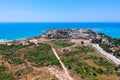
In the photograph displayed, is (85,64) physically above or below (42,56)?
above

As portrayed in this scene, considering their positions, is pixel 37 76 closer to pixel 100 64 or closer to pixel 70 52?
pixel 100 64

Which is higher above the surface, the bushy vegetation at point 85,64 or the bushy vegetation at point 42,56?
the bushy vegetation at point 85,64

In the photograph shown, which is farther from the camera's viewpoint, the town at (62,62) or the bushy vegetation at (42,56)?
the bushy vegetation at (42,56)

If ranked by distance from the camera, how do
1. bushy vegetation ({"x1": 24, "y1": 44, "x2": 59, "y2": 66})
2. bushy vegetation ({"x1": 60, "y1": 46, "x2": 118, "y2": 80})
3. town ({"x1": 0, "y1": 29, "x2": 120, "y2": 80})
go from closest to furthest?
bushy vegetation ({"x1": 60, "y1": 46, "x2": 118, "y2": 80}), town ({"x1": 0, "y1": 29, "x2": 120, "y2": 80}), bushy vegetation ({"x1": 24, "y1": 44, "x2": 59, "y2": 66})

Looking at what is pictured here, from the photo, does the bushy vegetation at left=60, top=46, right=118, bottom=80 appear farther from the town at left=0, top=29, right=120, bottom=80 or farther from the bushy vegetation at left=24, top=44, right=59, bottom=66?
the bushy vegetation at left=24, top=44, right=59, bottom=66

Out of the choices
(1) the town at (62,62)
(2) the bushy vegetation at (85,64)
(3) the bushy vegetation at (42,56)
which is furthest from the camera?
(3) the bushy vegetation at (42,56)

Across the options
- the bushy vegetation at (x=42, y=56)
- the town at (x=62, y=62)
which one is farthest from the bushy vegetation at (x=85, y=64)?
the bushy vegetation at (x=42, y=56)

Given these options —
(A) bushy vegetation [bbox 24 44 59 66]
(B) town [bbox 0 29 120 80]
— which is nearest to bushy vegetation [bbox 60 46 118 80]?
(B) town [bbox 0 29 120 80]

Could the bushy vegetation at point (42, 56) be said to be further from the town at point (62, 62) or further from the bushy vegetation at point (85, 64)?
the bushy vegetation at point (85, 64)

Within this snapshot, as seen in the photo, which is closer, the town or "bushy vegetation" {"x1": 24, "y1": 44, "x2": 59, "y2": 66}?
the town

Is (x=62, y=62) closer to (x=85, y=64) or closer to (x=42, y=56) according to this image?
(x=85, y=64)

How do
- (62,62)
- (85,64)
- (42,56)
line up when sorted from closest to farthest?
(85,64) → (62,62) → (42,56)

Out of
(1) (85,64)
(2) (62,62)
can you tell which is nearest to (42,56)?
(2) (62,62)
